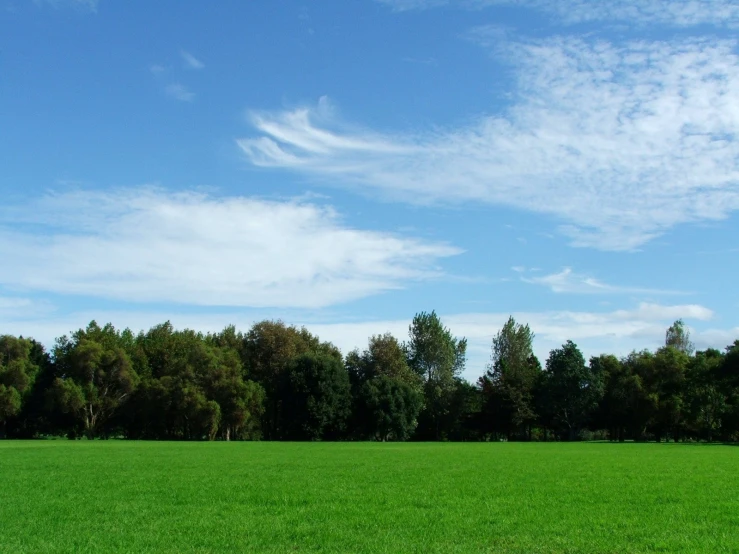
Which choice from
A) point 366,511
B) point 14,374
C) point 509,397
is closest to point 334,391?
point 509,397

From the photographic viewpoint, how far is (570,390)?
310ft

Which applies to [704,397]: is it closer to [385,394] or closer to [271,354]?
[385,394]

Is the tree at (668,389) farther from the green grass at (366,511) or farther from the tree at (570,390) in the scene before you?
the green grass at (366,511)

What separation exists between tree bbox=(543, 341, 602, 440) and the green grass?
68.8 m

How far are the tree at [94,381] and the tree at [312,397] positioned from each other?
1882 cm

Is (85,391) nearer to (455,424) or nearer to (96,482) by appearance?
(455,424)

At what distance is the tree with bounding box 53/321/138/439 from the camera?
76.8 meters

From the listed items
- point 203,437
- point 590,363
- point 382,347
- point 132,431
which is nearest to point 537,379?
point 590,363

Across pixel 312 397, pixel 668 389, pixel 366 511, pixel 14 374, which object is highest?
pixel 668 389

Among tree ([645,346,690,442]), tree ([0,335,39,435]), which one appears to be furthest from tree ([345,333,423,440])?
tree ([0,335,39,435])

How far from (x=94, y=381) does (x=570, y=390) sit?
2408 inches

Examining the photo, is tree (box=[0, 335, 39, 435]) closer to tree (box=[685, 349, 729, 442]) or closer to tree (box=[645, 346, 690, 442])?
tree (box=[645, 346, 690, 442])

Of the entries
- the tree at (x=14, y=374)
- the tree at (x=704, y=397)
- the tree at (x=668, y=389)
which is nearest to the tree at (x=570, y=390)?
the tree at (x=668, y=389)

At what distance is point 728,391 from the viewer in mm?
79188
